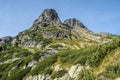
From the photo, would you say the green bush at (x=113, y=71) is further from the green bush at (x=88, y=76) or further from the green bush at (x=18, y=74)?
the green bush at (x=18, y=74)

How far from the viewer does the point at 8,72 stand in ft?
425

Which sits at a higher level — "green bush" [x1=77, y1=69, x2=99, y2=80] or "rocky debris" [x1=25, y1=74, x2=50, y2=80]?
"green bush" [x1=77, y1=69, x2=99, y2=80]

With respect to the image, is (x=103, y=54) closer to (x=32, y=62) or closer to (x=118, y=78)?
(x=118, y=78)

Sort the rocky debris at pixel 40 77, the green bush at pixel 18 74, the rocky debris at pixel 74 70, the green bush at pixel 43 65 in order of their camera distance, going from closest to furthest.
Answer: the rocky debris at pixel 74 70 < the rocky debris at pixel 40 77 < the green bush at pixel 43 65 < the green bush at pixel 18 74

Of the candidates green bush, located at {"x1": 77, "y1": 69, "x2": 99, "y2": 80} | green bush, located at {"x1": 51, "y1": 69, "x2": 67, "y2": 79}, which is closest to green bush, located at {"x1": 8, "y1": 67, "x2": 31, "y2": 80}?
green bush, located at {"x1": 51, "y1": 69, "x2": 67, "y2": 79}

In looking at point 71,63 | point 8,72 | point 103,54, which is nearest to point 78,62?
point 71,63

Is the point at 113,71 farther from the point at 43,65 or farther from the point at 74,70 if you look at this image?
the point at 43,65

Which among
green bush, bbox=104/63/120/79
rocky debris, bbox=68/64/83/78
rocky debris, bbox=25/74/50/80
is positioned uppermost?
green bush, bbox=104/63/120/79

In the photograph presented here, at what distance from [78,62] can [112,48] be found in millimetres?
44850

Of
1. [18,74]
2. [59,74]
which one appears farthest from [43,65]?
[59,74]

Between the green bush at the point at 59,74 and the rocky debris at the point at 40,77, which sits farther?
the rocky debris at the point at 40,77

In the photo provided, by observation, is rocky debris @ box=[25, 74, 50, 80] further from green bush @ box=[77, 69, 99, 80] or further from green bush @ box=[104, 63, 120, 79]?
green bush @ box=[104, 63, 120, 79]

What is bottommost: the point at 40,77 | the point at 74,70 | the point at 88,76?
the point at 40,77

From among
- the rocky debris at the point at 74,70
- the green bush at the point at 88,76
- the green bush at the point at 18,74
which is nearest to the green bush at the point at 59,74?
the rocky debris at the point at 74,70
